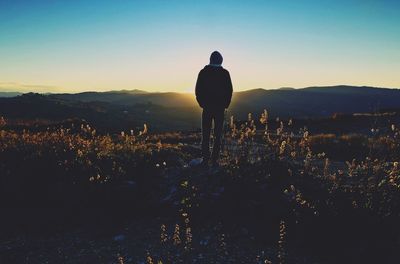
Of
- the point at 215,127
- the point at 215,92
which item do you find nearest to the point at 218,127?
the point at 215,127

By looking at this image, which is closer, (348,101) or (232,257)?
(232,257)

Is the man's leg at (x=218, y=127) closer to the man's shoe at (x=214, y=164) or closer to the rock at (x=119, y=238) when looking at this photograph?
the man's shoe at (x=214, y=164)

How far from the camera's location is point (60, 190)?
8141mm

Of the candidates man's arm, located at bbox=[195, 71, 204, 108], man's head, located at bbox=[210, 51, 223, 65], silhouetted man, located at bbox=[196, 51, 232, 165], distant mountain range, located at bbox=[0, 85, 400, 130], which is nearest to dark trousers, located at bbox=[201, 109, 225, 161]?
silhouetted man, located at bbox=[196, 51, 232, 165]

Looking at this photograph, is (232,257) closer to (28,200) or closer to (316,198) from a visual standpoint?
(316,198)

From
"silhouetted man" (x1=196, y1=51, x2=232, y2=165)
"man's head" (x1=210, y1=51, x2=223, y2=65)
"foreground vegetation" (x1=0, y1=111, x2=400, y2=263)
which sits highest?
"man's head" (x1=210, y1=51, x2=223, y2=65)

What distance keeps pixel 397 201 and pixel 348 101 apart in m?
198

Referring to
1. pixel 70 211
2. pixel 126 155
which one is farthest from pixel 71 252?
pixel 126 155

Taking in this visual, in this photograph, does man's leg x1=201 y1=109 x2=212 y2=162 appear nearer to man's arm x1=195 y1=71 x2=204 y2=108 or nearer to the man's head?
man's arm x1=195 y1=71 x2=204 y2=108

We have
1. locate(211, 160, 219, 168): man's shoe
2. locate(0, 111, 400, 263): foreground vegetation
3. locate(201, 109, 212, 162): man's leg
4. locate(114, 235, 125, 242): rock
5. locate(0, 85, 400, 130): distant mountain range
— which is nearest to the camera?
locate(0, 111, 400, 263): foreground vegetation

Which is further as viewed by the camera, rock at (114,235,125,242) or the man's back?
the man's back

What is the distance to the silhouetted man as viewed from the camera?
31.6ft

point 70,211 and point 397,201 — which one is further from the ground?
point 397,201

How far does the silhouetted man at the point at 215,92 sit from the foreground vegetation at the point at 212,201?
57 centimetres
